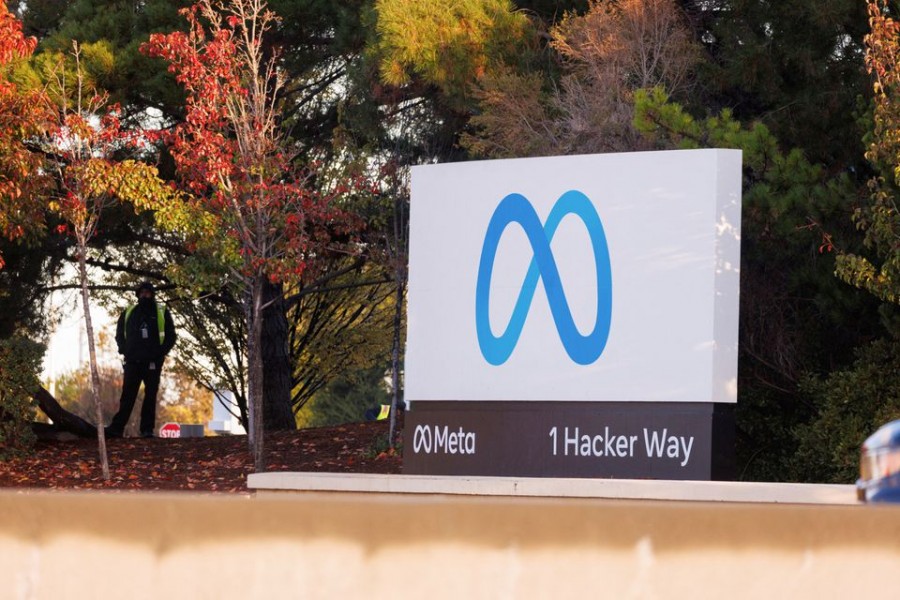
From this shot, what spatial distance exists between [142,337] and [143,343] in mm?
92

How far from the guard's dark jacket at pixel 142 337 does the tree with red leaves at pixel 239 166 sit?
345 centimetres

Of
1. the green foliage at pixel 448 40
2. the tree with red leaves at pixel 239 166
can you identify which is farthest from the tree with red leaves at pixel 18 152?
the green foliage at pixel 448 40

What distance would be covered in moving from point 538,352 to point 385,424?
8.93 meters

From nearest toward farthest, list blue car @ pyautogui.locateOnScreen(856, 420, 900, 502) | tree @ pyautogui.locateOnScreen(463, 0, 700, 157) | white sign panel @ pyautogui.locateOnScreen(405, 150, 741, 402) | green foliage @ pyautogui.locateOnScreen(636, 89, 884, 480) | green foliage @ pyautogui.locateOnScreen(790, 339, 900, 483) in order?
blue car @ pyautogui.locateOnScreen(856, 420, 900, 502)
white sign panel @ pyautogui.locateOnScreen(405, 150, 741, 402)
green foliage @ pyautogui.locateOnScreen(636, 89, 884, 480)
green foliage @ pyautogui.locateOnScreen(790, 339, 900, 483)
tree @ pyautogui.locateOnScreen(463, 0, 700, 157)

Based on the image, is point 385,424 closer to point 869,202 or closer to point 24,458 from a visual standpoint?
point 24,458

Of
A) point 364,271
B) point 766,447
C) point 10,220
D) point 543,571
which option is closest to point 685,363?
point 766,447

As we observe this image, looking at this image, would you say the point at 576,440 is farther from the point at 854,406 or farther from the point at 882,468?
the point at 882,468

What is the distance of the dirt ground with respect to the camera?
15.6 meters

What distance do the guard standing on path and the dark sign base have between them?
8.68 metres

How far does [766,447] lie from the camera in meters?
16.0

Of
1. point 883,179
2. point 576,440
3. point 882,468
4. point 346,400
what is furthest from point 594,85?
point 346,400

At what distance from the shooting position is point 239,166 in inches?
608

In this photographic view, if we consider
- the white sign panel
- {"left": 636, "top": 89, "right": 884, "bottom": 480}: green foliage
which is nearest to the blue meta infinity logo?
the white sign panel

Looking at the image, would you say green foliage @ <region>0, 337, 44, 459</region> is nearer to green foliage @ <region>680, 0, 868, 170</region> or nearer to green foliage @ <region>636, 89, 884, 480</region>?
green foliage @ <region>636, 89, 884, 480</region>
